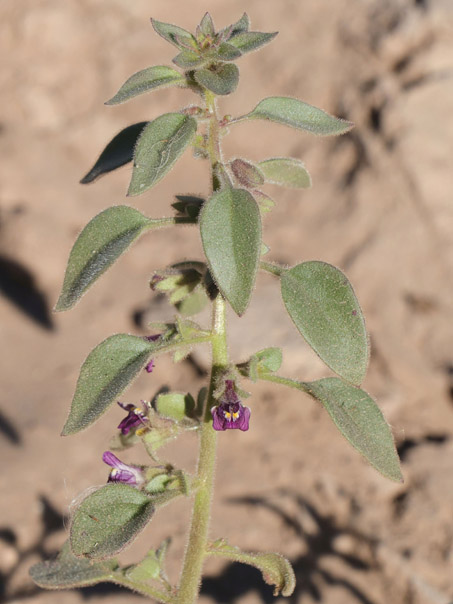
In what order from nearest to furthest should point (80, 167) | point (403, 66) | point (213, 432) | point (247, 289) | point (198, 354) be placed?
1. point (247, 289)
2. point (213, 432)
3. point (198, 354)
4. point (403, 66)
5. point (80, 167)

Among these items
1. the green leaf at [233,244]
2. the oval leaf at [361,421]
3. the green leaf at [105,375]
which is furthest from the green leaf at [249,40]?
the oval leaf at [361,421]

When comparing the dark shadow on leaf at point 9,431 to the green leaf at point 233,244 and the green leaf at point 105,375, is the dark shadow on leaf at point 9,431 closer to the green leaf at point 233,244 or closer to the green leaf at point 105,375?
the green leaf at point 105,375

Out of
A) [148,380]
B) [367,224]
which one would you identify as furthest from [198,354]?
[367,224]

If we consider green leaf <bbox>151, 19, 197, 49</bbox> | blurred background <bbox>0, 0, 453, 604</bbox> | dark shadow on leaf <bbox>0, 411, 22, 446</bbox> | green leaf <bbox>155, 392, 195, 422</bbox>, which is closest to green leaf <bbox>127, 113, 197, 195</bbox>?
green leaf <bbox>151, 19, 197, 49</bbox>

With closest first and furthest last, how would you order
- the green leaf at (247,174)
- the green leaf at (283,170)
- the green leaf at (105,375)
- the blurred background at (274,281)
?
the green leaf at (105,375)
the green leaf at (247,174)
the green leaf at (283,170)
the blurred background at (274,281)

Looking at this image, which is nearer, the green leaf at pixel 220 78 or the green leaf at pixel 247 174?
the green leaf at pixel 220 78

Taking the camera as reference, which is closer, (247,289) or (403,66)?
(247,289)

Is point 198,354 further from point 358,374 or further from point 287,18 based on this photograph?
point 287,18
